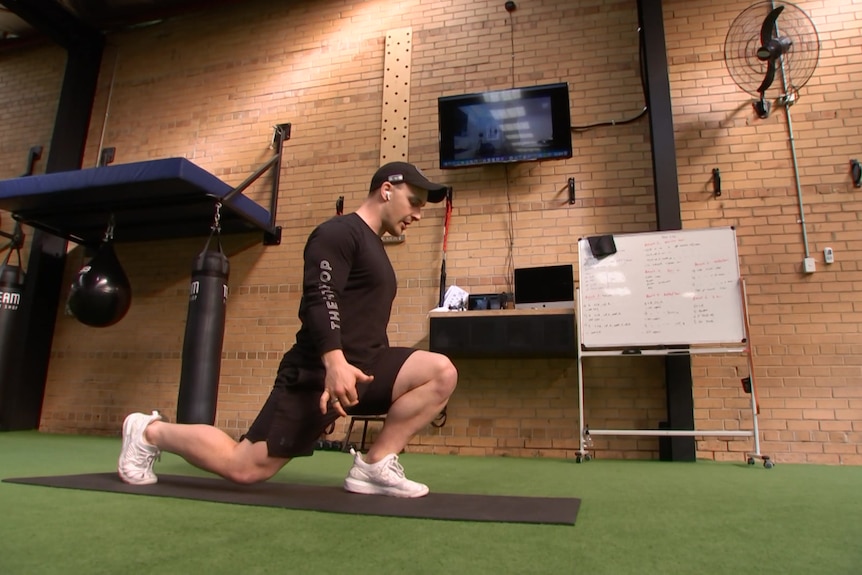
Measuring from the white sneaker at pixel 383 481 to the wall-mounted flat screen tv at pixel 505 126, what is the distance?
3.14 m

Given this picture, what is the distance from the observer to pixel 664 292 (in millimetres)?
3682

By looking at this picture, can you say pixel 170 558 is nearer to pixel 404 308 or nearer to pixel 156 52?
pixel 404 308

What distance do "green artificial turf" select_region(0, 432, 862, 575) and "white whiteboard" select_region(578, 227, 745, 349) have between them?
1399mm

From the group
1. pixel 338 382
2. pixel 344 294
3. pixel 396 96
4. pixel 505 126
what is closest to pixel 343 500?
pixel 338 382

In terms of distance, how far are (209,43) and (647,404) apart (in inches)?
228

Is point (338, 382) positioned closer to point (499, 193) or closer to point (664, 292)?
point (664, 292)

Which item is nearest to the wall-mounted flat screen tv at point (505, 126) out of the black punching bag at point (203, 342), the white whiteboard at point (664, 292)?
the white whiteboard at point (664, 292)

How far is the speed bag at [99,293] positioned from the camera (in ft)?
14.5

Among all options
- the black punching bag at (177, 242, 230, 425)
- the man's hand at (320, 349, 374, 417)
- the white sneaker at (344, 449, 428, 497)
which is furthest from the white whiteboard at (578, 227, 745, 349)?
the black punching bag at (177, 242, 230, 425)

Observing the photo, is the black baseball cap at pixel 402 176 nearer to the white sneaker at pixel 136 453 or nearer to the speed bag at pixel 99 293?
the white sneaker at pixel 136 453

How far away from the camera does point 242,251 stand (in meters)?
5.17

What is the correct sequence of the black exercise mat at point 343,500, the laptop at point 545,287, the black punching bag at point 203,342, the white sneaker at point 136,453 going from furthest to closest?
the laptop at point 545,287, the black punching bag at point 203,342, the white sneaker at point 136,453, the black exercise mat at point 343,500

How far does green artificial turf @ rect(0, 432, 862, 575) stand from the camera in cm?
112

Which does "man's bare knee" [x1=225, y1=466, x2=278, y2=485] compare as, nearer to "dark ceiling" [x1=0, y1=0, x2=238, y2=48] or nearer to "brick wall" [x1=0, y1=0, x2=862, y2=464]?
"brick wall" [x1=0, y1=0, x2=862, y2=464]
